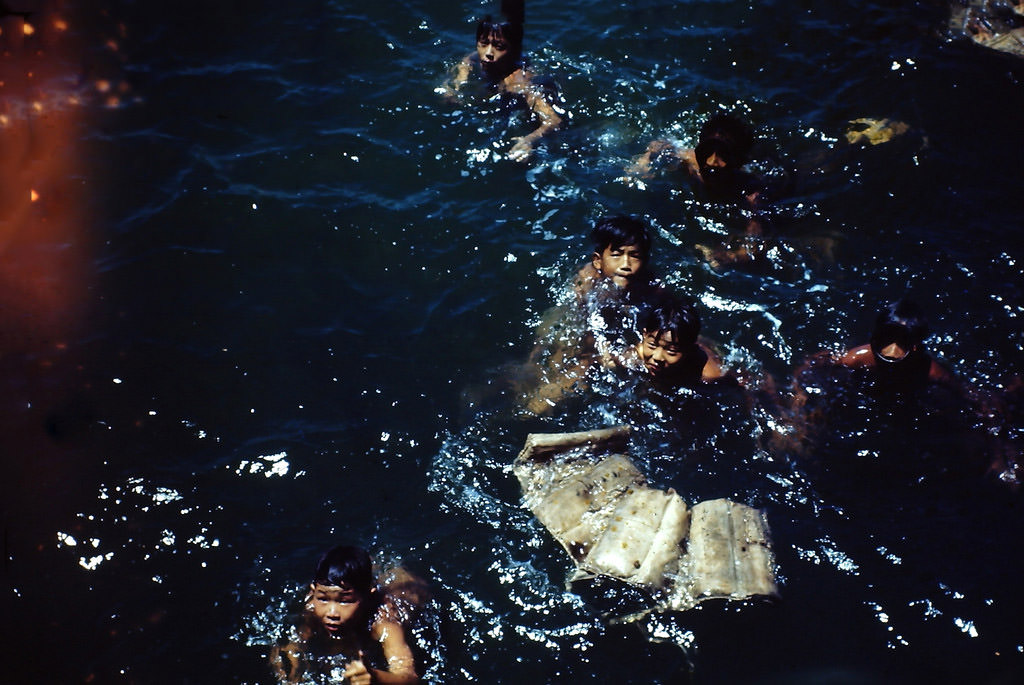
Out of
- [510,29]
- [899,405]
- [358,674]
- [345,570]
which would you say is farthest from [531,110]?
[358,674]

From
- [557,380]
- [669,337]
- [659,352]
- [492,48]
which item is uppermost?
[492,48]

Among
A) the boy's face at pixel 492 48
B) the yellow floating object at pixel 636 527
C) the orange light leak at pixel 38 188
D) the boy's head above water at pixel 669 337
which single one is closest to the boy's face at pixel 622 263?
the boy's head above water at pixel 669 337

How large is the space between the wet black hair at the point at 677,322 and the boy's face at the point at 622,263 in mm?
816

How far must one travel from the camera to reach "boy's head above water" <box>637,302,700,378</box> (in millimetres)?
5793

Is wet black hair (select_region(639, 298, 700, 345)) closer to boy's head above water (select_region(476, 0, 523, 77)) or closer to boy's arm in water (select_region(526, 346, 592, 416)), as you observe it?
boy's arm in water (select_region(526, 346, 592, 416))

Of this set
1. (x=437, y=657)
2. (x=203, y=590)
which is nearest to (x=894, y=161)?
(x=437, y=657)

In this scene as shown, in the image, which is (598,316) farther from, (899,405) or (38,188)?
(38,188)

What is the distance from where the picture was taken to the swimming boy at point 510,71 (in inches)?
340

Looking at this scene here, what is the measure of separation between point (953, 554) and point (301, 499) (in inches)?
187

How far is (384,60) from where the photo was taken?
31.1 feet

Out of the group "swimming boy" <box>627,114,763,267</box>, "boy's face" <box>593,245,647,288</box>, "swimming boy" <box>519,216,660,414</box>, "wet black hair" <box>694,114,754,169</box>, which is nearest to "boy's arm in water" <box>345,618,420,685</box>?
"swimming boy" <box>519,216,660,414</box>

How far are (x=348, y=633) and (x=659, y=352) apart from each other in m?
3.13

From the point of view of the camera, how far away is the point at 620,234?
6.65 m

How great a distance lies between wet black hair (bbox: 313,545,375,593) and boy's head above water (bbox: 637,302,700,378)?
9.17 feet
